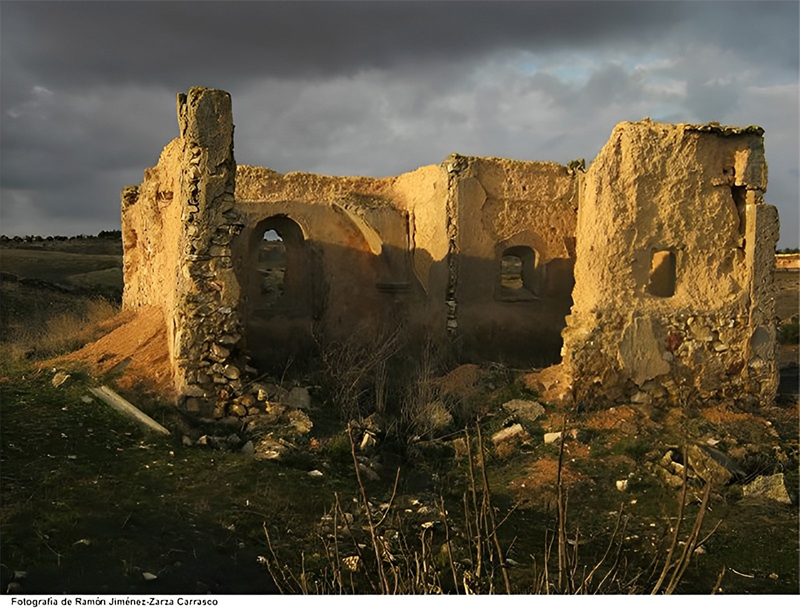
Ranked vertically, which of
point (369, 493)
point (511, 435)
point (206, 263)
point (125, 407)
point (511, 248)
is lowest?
point (369, 493)

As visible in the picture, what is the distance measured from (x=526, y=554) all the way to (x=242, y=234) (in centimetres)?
777

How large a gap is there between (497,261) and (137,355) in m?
6.10

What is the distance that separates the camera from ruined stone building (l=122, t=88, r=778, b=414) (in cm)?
880

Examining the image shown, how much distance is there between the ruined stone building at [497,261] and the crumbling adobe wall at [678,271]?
2cm

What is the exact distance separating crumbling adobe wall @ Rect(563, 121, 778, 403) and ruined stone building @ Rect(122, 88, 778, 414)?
0.02m

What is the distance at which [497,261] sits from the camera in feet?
40.9

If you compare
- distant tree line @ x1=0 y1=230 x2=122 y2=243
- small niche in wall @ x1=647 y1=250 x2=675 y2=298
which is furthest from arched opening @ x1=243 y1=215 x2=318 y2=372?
distant tree line @ x1=0 y1=230 x2=122 y2=243

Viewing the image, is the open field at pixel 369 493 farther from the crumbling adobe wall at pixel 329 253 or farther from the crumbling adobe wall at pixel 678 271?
the crumbling adobe wall at pixel 329 253

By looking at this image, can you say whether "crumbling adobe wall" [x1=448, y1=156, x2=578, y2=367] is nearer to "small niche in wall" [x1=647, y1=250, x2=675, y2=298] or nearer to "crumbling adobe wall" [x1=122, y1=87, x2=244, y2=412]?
"small niche in wall" [x1=647, y1=250, x2=675, y2=298]

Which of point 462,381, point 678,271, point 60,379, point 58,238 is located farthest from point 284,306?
point 58,238

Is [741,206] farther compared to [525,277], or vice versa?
[525,277]

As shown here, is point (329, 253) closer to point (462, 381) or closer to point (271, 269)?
point (462, 381)

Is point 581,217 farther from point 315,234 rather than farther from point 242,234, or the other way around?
point 242,234

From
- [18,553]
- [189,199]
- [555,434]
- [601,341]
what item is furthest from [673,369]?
[18,553]
